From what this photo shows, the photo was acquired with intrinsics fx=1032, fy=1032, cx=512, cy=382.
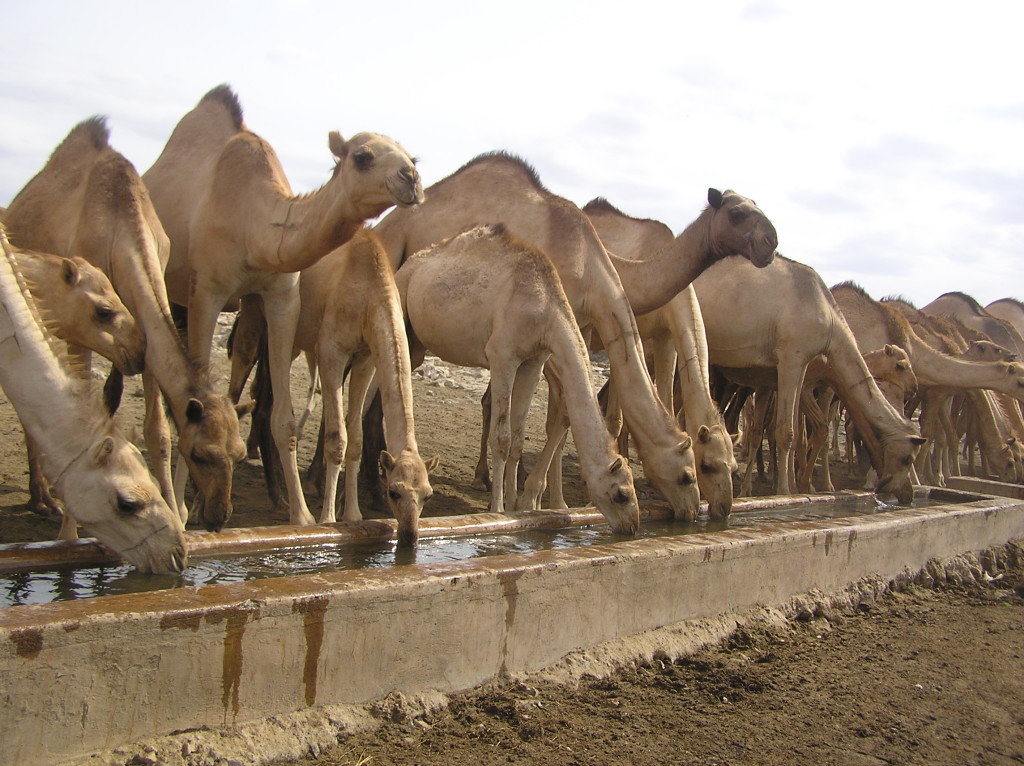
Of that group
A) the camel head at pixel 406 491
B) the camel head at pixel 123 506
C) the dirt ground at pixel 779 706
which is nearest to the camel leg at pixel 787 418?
the dirt ground at pixel 779 706

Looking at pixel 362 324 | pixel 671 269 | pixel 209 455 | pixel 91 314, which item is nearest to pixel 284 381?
pixel 362 324

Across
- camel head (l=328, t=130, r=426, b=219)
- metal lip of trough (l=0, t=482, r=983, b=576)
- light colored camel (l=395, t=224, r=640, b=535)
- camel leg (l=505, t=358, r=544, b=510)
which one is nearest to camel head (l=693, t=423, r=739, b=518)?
metal lip of trough (l=0, t=482, r=983, b=576)

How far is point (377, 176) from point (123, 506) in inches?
111

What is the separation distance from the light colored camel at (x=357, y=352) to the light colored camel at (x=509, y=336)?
0.82 meters

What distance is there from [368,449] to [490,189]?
9.10 feet

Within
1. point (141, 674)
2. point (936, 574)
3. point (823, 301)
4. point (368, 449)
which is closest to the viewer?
point (141, 674)

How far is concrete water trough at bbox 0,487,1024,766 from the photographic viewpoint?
2941mm

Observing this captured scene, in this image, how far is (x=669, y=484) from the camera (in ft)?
25.0

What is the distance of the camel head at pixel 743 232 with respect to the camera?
9.09m

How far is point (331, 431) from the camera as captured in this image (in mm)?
7059

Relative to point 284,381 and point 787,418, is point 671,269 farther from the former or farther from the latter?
point 284,381

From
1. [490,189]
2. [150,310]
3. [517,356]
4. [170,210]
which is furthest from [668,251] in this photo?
[150,310]

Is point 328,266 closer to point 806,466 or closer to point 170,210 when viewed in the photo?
point 170,210

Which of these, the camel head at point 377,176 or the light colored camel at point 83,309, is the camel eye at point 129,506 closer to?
the light colored camel at point 83,309
